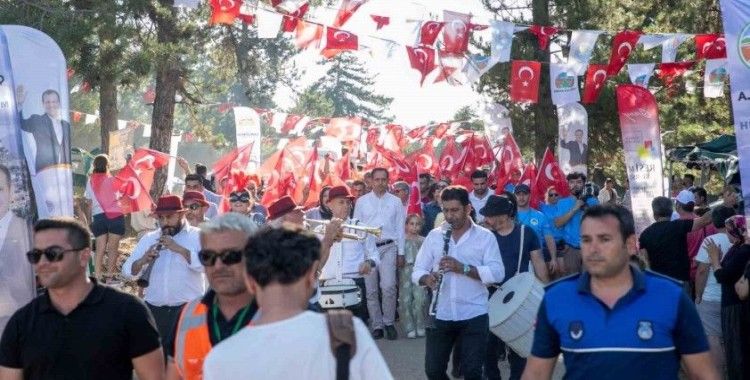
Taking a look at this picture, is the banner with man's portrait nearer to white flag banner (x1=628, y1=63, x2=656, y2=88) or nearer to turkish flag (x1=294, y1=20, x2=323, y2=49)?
turkish flag (x1=294, y1=20, x2=323, y2=49)

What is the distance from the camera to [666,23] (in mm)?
30609

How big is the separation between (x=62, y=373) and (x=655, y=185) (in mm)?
11335

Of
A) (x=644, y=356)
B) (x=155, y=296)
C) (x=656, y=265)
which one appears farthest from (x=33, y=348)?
(x=656, y=265)

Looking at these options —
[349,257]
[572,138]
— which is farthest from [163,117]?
[349,257]

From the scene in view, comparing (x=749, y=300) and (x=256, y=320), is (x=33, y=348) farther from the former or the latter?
(x=749, y=300)

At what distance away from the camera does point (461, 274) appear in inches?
349

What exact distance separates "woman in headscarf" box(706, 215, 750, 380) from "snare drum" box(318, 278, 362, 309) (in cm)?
355

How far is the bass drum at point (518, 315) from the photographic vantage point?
9070mm

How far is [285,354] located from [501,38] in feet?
53.5

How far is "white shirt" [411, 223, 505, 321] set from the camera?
8.84m

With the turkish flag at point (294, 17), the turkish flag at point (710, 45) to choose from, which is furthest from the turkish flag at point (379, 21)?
the turkish flag at point (710, 45)

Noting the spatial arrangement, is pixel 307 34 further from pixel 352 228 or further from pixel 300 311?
pixel 300 311

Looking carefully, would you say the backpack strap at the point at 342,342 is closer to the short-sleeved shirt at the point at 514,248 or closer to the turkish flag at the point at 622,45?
the short-sleeved shirt at the point at 514,248

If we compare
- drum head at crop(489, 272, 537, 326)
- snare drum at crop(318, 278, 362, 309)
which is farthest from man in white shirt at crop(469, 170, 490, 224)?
drum head at crop(489, 272, 537, 326)
